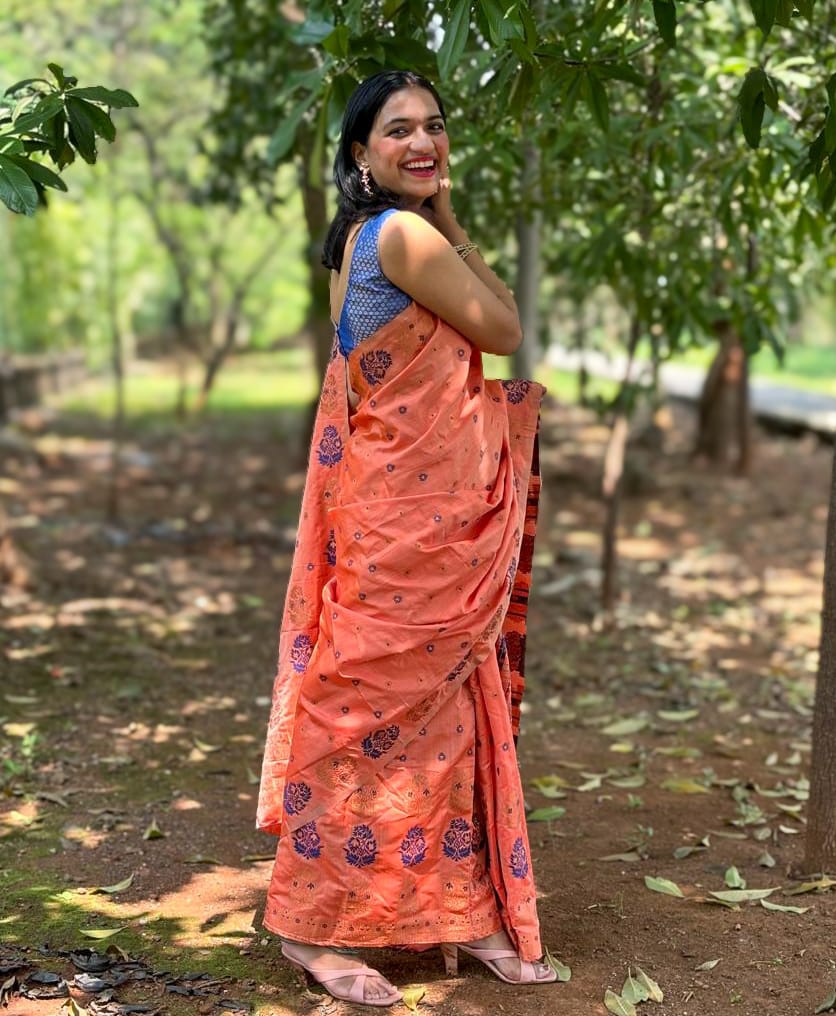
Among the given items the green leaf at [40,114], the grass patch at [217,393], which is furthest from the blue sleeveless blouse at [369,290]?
the grass patch at [217,393]

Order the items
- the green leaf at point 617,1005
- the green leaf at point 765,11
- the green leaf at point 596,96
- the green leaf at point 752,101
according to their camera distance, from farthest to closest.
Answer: the green leaf at point 596,96, the green leaf at point 752,101, the green leaf at point 617,1005, the green leaf at point 765,11

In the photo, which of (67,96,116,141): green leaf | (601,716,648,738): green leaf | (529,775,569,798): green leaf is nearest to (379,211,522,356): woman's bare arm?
(67,96,116,141): green leaf

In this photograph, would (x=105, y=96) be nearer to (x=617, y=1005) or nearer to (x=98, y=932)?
(x=98, y=932)

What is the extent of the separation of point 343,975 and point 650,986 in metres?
0.67

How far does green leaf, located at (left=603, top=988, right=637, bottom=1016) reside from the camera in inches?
113

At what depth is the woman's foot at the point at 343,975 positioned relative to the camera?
9.59 ft

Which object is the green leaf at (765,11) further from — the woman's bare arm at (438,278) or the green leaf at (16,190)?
the green leaf at (16,190)

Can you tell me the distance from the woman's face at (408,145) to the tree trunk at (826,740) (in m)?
1.33

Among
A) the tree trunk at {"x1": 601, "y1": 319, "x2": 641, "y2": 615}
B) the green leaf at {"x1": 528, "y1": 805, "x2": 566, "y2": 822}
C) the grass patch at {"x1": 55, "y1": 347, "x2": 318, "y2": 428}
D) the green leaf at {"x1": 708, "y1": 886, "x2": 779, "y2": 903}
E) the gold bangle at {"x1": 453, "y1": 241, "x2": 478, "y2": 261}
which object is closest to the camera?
the gold bangle at {"x1": 453, "y1": 241, "x2": 478, "y2": 261}

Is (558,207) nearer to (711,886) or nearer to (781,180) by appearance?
(781,180)

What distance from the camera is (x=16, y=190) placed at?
9.47 ft

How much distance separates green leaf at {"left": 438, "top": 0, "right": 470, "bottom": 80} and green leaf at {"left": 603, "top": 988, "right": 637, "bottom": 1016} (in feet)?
Answer: 6.73

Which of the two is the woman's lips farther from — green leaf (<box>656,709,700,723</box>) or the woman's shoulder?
green leaf (<box>656,709,700,723</box>)

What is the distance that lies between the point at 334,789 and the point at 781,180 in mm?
2362
